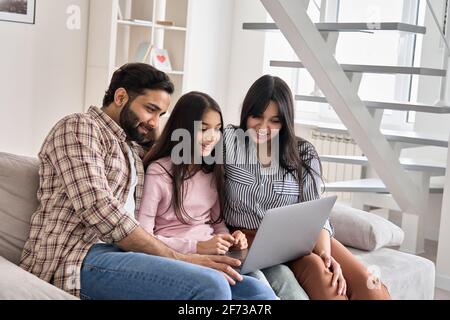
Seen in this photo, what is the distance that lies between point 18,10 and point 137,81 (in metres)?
2.61

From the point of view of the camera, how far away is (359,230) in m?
2.87

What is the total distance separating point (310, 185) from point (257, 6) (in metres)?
3.55

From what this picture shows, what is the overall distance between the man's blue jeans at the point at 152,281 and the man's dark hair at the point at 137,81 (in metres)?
0.52

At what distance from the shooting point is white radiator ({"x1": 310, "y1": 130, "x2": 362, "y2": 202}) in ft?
17.7

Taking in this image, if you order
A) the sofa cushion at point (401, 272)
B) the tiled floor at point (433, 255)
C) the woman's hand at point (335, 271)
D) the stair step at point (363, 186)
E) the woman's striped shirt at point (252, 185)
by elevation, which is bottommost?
the tiled floor at point (433, 255)

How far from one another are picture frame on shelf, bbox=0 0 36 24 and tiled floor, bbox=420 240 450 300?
9.55 feet

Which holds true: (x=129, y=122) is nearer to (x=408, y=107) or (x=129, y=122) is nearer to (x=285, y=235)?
(x=285, y=235)

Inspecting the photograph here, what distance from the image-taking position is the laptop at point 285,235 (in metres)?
2.04

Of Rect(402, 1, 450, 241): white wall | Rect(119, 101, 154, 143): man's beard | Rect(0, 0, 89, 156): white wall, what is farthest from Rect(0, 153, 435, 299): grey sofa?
Rect(0, 0, 89, 156): white wall

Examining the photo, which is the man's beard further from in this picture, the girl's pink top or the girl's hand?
the girl's hand

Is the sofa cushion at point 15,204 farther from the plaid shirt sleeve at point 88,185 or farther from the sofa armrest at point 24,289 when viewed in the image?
the sofa armrest at point 24,289

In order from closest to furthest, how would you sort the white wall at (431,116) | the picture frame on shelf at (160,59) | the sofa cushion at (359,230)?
the sofa cushion at (359,230) → the white wall at (431,116) → the picture frame on shelf at (160,59)

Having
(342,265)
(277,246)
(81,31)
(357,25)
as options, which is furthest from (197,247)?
(81,31)

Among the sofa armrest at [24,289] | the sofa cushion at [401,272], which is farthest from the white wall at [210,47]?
the sofa armrest at [24,289]
